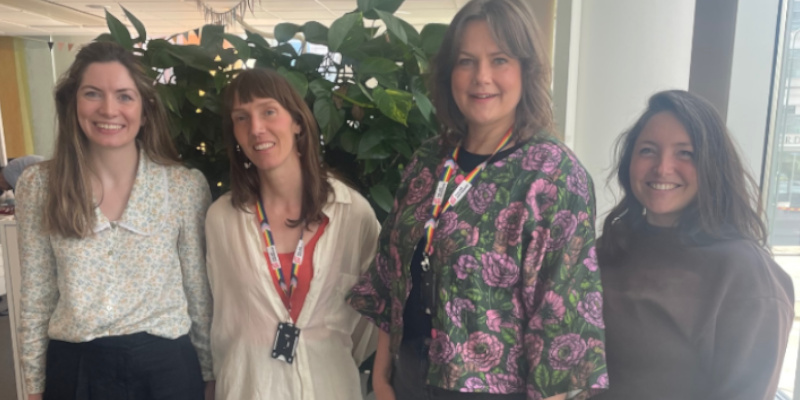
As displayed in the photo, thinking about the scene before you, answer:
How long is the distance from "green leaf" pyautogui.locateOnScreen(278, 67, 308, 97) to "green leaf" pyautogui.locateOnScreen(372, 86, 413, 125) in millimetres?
203

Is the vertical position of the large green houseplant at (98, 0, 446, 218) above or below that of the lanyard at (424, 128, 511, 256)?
above

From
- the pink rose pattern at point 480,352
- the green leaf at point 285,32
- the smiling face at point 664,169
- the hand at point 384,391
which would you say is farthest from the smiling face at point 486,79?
the green leaf at point 285,32

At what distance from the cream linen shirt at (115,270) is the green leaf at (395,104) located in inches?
23.1

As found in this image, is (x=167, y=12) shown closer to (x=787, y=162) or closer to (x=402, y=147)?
(x=402, y=147)

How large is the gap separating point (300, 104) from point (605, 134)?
128 cm

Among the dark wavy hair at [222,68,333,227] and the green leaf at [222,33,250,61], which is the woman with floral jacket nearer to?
the dark wavy hair at [222,68,333,227]

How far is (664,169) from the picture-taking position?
113cm

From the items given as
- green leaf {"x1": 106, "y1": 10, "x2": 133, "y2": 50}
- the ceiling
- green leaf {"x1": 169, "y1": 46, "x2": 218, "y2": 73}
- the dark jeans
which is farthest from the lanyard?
the ceiling

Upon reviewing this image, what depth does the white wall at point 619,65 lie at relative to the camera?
6.18 ft

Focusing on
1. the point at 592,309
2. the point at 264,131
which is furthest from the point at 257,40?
the point at 592,309

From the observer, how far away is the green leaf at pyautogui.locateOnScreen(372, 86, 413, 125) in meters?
1.57

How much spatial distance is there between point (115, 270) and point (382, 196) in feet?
2.49

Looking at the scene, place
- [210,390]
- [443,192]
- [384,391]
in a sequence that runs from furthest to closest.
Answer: [210,390] < [384,391] < [443,192]

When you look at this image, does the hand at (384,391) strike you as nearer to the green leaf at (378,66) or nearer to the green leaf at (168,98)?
the green leaf at (378,66)
